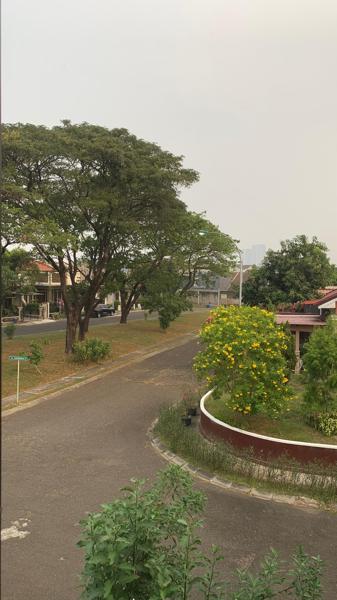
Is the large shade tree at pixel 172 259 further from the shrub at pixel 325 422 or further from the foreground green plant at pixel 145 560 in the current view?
the foreground green plant at pixel 145 560

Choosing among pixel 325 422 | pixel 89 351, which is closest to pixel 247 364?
pixel 325 422

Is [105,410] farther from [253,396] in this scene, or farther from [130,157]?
[130,157]

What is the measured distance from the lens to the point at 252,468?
1042 cm

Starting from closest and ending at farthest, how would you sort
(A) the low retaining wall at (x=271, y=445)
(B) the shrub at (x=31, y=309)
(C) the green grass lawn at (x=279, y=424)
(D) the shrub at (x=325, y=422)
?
(A) the low retaining wall at (x=271, y=445) → (C) the green grass lawn at (x=279, y=424) → (D) the shrub at (x=325, y=422) → (B) the shrub at (x=31, y=309)

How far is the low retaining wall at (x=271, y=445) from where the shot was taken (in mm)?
10258

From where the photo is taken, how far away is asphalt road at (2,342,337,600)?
22.1 ft

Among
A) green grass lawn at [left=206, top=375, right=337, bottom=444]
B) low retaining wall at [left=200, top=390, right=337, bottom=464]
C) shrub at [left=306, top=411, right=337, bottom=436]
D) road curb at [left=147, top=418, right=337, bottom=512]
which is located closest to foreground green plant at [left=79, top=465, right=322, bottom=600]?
road curb at [left=147, top=418, right=337, bottom=512]

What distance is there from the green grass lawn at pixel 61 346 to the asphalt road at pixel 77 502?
3.45m

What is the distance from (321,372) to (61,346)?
17927 millimetres

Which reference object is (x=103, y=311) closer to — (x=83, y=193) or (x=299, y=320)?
(x=83, y=193)

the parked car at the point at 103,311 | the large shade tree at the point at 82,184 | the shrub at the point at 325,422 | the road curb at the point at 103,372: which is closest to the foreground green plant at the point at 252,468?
the shrub at the point at 325,422

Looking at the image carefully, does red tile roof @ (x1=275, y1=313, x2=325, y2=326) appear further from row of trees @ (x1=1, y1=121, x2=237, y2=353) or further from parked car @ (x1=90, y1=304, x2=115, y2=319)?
parked car @ (x1=90, y1=304, x2=115, y2=319)

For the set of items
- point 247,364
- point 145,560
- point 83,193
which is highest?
point 83,193

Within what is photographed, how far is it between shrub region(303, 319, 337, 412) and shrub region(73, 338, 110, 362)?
1263 cm
